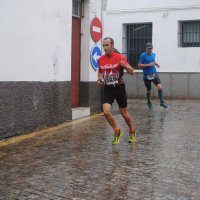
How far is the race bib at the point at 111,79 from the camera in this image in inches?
294

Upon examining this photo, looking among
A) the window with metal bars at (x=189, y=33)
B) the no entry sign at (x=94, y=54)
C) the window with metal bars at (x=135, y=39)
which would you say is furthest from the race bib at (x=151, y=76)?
the window with metal bars at (x=135, y=39)

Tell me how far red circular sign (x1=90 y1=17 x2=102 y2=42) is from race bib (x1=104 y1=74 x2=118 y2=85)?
145 inches

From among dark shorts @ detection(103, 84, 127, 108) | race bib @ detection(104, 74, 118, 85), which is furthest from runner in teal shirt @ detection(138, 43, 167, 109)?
race bib @ detection(104, 74, 118, 85)

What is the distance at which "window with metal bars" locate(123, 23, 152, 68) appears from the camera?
17.7m

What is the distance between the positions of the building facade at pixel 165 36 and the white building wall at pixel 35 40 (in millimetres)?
7878

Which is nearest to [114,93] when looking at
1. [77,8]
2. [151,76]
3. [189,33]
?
[77,8]

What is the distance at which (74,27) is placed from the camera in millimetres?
10664

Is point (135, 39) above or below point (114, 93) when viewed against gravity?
above

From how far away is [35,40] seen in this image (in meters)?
8.55

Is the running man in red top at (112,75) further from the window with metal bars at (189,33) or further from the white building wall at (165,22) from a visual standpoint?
the window with metal bars at (189,33)

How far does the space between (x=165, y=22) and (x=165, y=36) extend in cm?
52

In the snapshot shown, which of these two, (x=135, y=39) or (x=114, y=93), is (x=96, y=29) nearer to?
(x=114, y=93)

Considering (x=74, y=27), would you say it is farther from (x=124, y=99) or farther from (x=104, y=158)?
(x=104, y=158)

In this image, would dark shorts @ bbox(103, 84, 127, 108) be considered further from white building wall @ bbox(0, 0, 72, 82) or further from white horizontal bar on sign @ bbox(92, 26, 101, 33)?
white horizontal bar on sign @ bbox(92, 26, 101, 33)
